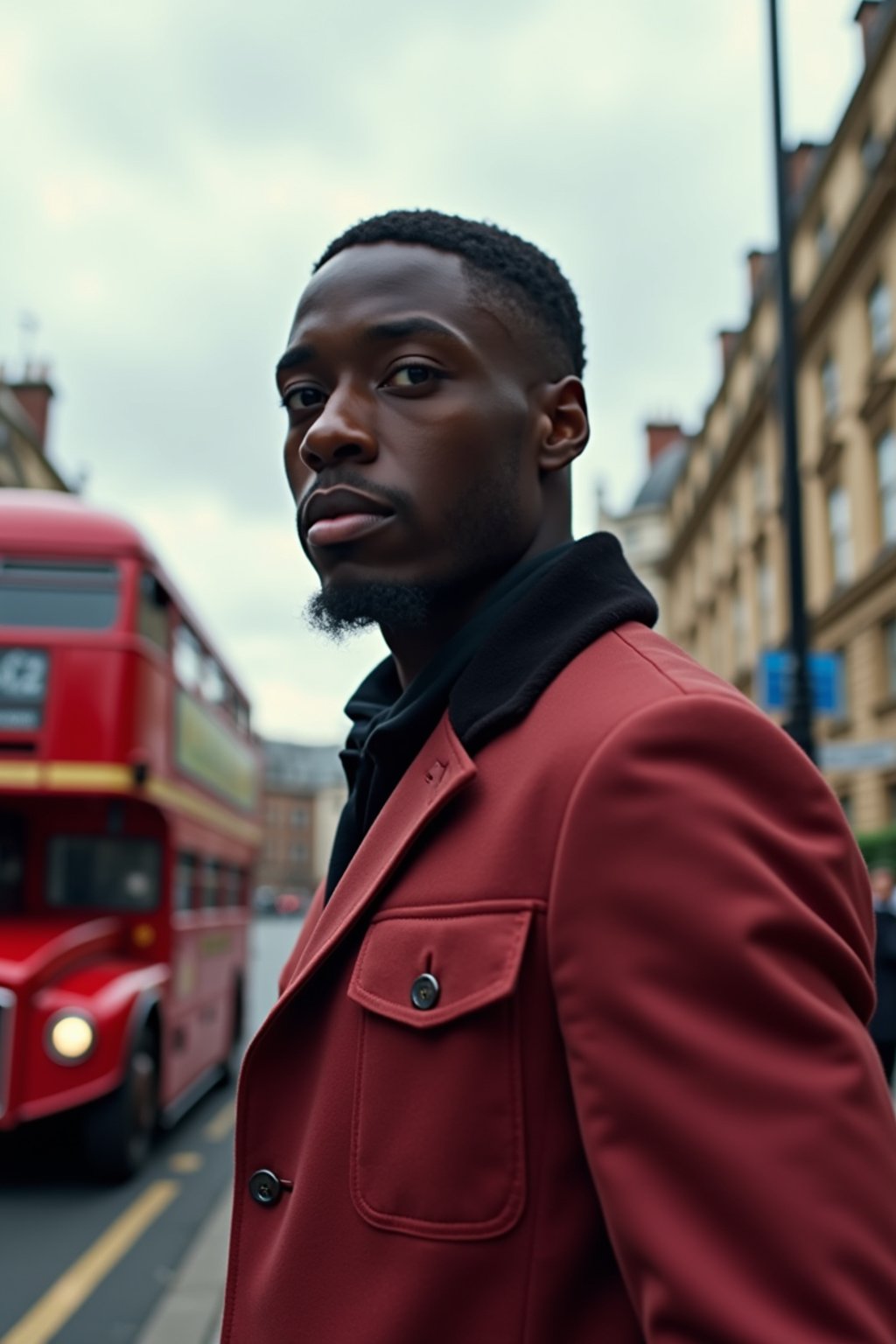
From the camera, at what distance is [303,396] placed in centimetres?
158

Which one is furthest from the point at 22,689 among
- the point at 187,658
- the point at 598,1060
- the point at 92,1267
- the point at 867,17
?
the point at 867,17

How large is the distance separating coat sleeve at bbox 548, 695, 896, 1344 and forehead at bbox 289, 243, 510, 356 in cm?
64

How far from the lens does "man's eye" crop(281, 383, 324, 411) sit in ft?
5.13

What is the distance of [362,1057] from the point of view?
1173 mm

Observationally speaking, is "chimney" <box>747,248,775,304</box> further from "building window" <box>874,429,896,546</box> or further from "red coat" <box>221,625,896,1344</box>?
"red coat" <box>221,625,896,1344</box>

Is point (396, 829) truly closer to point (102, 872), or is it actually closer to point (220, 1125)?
point (102, 872)

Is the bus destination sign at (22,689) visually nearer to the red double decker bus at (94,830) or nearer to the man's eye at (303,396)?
the red double decker bus at (94,830)

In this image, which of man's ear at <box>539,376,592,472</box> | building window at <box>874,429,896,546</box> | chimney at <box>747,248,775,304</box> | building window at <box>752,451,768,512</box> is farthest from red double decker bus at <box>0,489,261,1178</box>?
chimney at <box>747,248,775,304</box>

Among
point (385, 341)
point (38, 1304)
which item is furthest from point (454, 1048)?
point (38, 1304)

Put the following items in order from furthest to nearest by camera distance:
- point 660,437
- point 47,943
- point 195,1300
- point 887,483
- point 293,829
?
1. point 293,829
2. point 660,437
3. point 887,483
4. point 47,943
5. point 195,1300

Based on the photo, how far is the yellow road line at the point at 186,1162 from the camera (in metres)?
7.96

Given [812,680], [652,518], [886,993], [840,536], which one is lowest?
[886,993]

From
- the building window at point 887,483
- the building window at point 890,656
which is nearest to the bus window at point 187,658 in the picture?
the building window at point 890,656

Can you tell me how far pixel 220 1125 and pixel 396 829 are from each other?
9.09 metres
